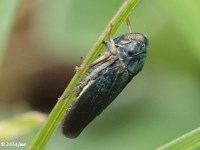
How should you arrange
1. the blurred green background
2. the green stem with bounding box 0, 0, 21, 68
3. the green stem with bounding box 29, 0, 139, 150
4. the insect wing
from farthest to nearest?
the blurred green background
the green stem with bounding box 0, 0, 21, 68
the insect wing
the green stem with bounding box 29, 0, 139, 150

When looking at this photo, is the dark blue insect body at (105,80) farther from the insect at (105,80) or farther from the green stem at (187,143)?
Result: the green stem at (187,143)

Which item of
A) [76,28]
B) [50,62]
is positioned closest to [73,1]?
[76,28]

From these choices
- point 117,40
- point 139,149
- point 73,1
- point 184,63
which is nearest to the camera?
point 117,40

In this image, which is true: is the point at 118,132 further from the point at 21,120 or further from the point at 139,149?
the point at 21,120

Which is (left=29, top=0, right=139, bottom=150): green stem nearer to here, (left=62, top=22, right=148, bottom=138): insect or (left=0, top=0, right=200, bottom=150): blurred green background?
(left=62, top=22, right=148, bottom=138): insect

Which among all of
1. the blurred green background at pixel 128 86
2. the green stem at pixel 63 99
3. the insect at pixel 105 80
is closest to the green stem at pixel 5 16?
the blurred green background at pixel 128 86

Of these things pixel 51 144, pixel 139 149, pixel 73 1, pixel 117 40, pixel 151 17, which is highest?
pixel 73 1

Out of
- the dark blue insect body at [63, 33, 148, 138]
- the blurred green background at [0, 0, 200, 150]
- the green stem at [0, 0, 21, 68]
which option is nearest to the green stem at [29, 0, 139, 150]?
the dark blue insect body at [63, 33, 148, 138]

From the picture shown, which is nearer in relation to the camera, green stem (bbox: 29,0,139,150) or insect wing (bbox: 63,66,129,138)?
green stem (bbox: 29,0,139,150)
